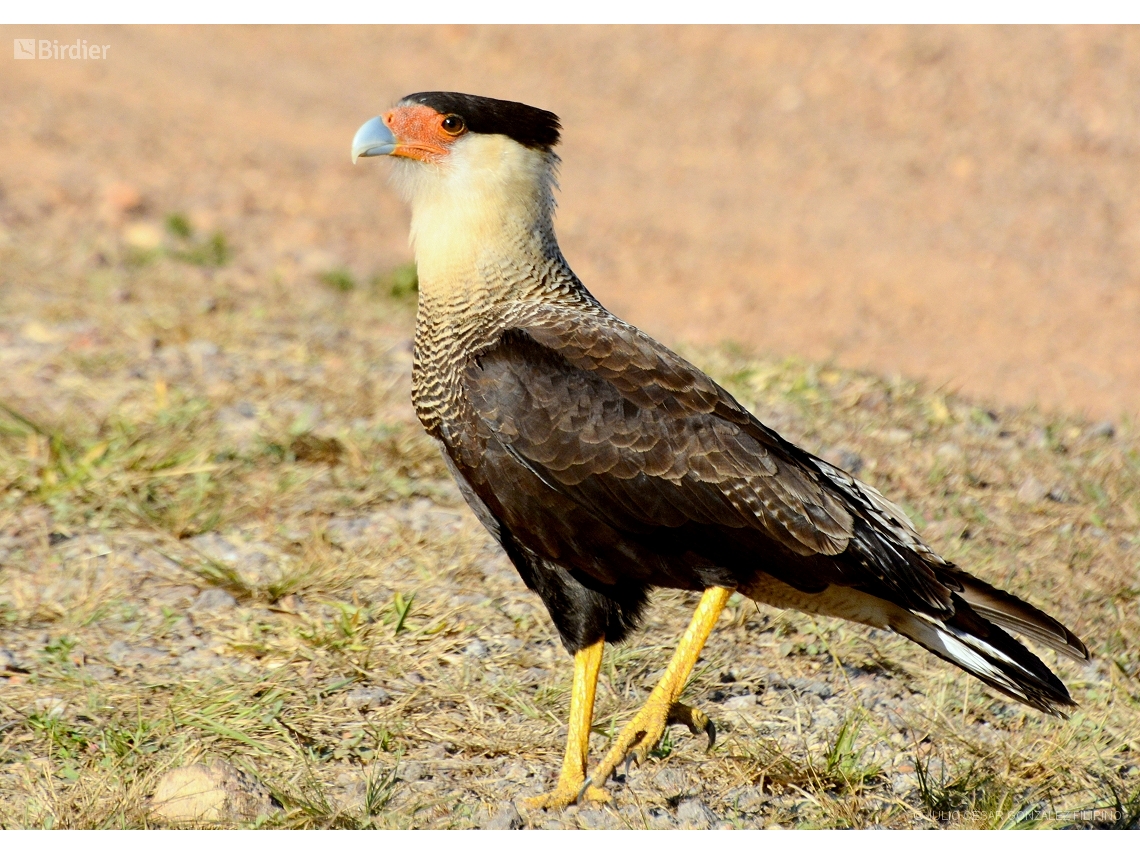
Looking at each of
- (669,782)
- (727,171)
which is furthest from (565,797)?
(727,171)

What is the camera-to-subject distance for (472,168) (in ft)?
10.9

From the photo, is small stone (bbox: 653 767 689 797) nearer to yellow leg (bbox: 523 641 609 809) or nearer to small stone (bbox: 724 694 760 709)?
yellow leg (bbox: 523 641 609 809)

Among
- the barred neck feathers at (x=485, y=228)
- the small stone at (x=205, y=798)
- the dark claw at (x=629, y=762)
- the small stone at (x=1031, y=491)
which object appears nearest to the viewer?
the small stone at (x=205, y=798)

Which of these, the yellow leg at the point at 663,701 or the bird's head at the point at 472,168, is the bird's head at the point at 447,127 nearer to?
the bird's head at the point at 472,168

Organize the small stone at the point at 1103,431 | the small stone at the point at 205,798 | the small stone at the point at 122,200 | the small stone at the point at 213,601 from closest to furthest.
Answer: the small stone at the point at 205,798 → the small stone at the point at 213,601 → the small stone at the point at 1103,431 → the small stone at the point at 122,200

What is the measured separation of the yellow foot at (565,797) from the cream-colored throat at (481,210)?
4.24ft

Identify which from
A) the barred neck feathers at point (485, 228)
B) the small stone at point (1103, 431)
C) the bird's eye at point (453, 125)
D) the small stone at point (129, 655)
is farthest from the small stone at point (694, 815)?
the small stone at point (1103, 431)

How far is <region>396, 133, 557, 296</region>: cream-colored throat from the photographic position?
10.9 ft

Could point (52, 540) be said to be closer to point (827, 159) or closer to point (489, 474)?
point (489, 474)

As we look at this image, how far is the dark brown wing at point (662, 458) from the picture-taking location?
3.03m

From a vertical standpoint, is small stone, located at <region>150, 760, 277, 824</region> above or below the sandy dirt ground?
below

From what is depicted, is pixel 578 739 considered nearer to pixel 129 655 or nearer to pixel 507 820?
pixel 507 820

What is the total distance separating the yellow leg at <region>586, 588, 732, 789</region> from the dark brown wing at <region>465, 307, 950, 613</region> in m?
0.16

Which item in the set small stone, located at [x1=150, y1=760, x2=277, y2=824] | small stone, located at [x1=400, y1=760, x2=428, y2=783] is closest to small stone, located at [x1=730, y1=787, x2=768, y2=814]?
small stone, located at [x1=400, y1=760, x2=428, y2=783]
